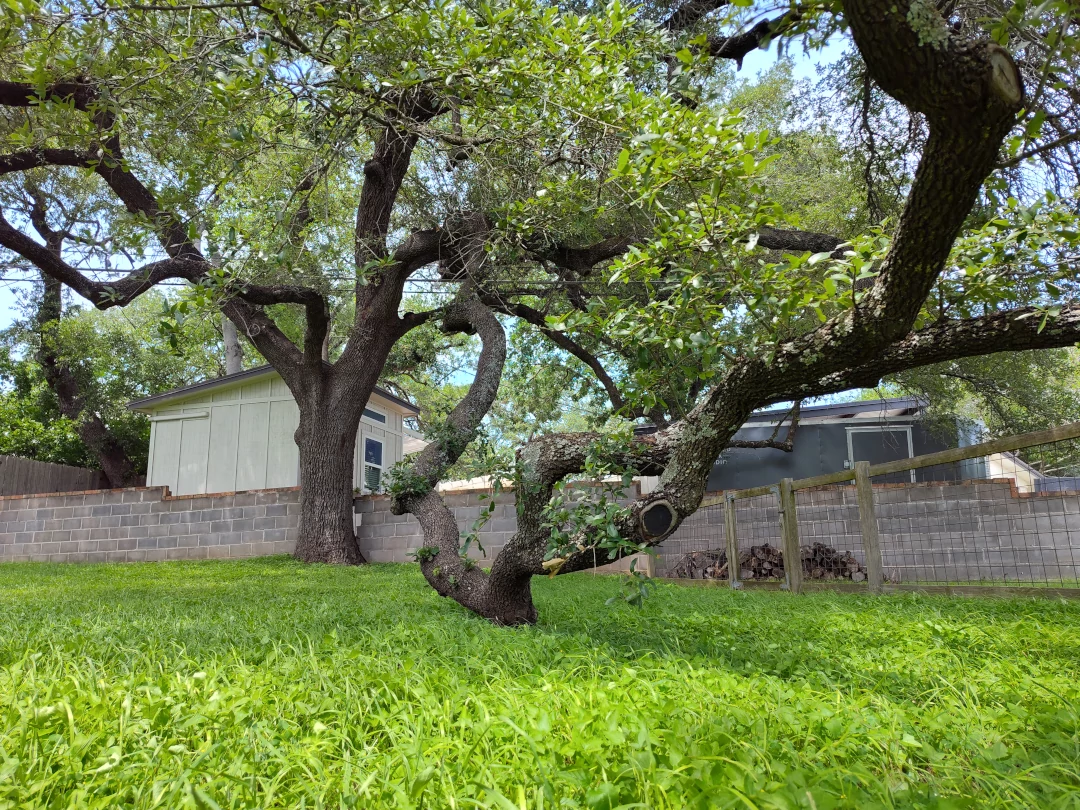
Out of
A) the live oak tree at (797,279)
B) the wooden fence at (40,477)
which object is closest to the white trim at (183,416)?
the wooden fence at (40,477)

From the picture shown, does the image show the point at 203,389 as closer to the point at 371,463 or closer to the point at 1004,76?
the point at 371,463

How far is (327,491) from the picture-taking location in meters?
10.3

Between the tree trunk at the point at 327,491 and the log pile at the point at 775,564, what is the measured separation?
5013mm

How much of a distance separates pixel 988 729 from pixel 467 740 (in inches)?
57.7

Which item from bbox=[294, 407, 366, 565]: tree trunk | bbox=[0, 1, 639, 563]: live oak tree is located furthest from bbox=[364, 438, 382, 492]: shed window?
bbox=[0, 1, 639, 563]: live oak tree

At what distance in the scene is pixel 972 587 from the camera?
5.39m

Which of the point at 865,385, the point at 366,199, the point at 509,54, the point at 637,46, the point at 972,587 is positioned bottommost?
the point at 972,587

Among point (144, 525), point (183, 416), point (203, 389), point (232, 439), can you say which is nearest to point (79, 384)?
point (183, 416)

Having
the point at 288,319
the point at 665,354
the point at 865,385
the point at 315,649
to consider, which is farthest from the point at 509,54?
the point at 288,319

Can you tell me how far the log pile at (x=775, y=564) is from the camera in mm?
7902

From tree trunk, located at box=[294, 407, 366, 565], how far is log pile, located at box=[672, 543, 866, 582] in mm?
5013

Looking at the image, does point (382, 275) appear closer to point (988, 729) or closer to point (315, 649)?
point (315, 649)

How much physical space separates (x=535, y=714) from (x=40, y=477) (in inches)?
740

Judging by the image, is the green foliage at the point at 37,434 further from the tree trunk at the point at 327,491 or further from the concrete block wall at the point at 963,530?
the concrete block wall at the point at 963,530
